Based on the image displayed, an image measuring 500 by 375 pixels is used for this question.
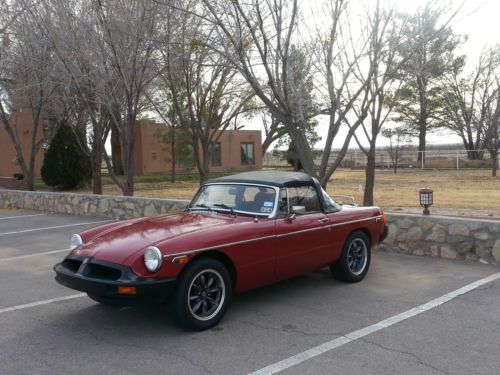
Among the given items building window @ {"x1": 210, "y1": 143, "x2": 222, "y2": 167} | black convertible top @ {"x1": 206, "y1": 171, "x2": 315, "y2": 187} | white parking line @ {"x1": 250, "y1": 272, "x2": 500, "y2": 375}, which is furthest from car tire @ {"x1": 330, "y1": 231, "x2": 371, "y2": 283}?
building window @ {"x1": 210, "y1": 143, "x2": 222, "y2": 167}

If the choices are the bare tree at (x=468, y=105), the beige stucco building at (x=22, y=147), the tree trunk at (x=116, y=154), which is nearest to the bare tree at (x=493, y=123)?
the bare tree at (x=468, y=105)

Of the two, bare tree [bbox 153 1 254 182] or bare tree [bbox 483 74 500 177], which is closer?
bare tree [bbox 153 1 254 182]

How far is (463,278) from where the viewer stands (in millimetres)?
6453

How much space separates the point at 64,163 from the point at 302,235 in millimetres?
22840

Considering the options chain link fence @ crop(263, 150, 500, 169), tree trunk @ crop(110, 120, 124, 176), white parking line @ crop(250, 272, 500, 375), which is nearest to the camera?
white parking line @ crop(250, 272, 500, 375)

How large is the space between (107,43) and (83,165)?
1493cm

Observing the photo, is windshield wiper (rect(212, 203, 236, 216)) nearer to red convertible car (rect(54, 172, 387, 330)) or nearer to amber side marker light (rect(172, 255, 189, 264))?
red convertible car (rect(54, 172, 387, 330))

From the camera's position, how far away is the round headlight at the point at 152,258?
4348mm

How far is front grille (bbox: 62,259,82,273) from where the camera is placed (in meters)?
4.83

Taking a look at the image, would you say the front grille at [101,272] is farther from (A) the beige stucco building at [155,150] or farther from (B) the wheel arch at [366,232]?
(A) the beige stucco building at [155,150]

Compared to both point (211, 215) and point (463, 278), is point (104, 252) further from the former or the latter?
point (463, 278)

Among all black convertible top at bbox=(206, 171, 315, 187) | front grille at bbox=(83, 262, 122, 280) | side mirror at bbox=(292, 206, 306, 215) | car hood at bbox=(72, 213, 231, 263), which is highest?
black convertible top at bbox=(206, 171, 315, 187)

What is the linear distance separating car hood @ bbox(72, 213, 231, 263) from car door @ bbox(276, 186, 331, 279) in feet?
2.18

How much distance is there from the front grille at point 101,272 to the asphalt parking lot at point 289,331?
0.54 meters
